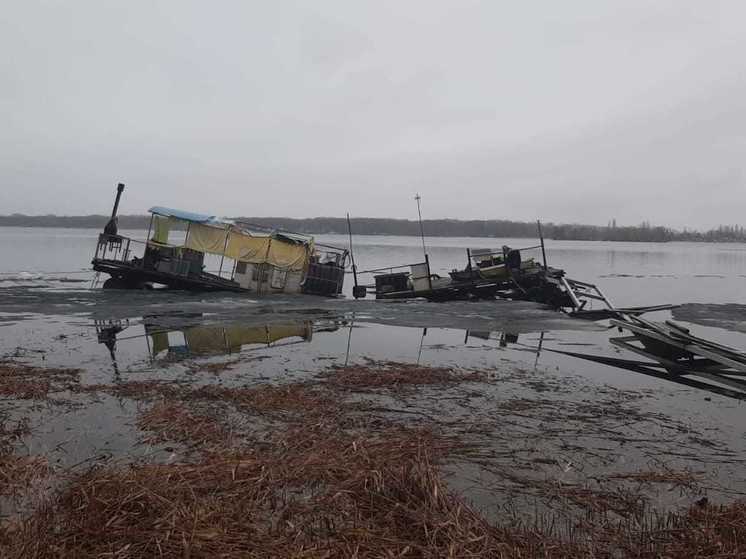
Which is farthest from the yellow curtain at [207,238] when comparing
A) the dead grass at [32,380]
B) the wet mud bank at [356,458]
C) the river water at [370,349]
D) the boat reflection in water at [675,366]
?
the boat reflection in water at [675,366]

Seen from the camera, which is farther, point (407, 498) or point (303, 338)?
point (303, 338)

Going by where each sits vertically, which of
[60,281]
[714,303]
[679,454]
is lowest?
[60,281]

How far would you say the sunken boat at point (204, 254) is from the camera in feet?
93.3

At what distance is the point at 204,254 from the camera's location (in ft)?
95.0

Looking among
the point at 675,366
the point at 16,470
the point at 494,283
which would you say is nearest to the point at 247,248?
the point at 494,283

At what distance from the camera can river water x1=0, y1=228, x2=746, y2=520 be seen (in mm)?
7289

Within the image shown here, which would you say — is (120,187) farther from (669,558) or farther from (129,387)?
(669,558)

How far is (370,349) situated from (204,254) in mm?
17577

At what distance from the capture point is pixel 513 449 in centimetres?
702

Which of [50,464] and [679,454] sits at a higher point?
[679,454]

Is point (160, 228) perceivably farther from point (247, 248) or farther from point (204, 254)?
point (247, 248)

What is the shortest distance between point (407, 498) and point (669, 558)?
2.36 metres

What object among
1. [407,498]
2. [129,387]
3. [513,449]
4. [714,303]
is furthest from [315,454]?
[714,303]

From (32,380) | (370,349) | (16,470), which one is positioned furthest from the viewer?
(370,349)
